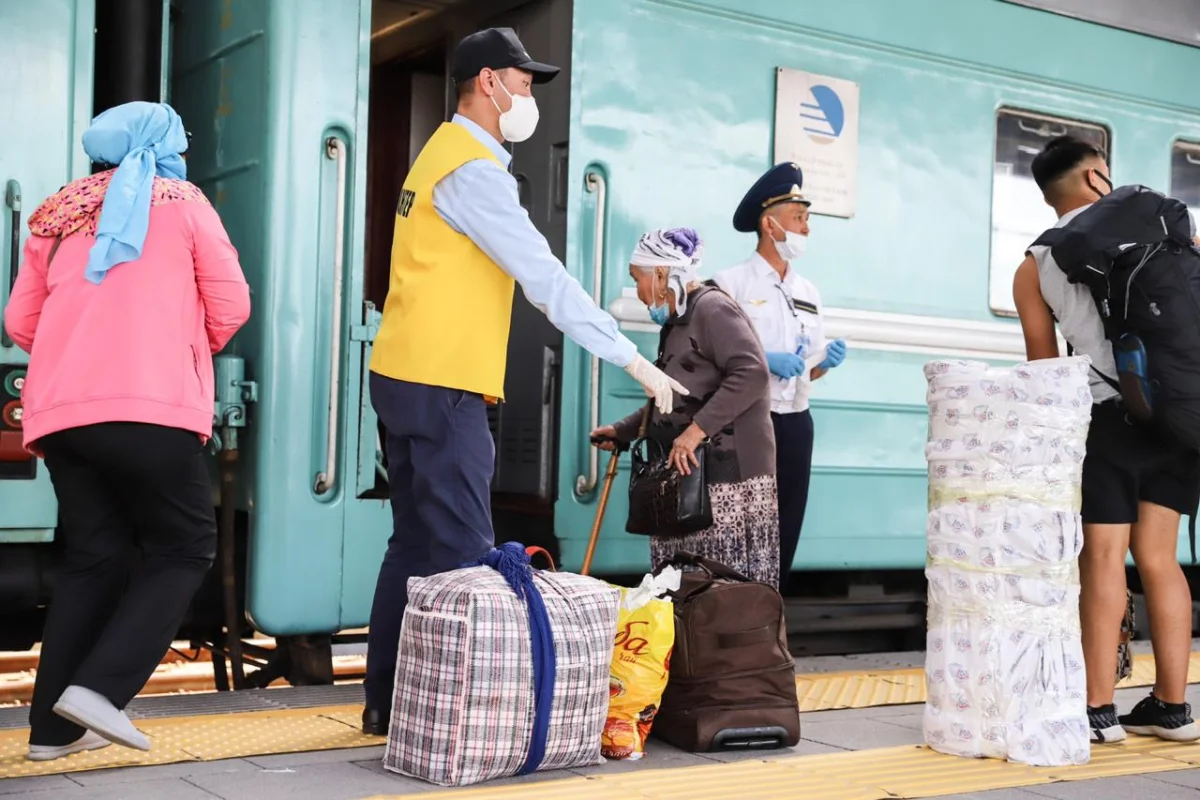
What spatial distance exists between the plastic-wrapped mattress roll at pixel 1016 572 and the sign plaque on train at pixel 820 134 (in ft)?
5.51

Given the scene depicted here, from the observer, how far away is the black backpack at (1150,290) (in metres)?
3.85

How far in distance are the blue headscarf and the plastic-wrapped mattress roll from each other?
2.03 metres

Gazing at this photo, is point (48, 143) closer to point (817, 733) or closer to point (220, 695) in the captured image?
point (220, 695)

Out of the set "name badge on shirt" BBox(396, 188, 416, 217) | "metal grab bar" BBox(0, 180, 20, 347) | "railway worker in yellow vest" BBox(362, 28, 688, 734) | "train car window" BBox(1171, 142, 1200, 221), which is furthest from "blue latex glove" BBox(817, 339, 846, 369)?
"metal grab bar" BBox(0, 180, 20, 347)

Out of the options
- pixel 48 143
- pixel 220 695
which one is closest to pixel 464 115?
pixel 48 143

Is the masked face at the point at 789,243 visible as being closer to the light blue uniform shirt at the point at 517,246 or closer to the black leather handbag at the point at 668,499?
the black leather handbag at the point at 668,499

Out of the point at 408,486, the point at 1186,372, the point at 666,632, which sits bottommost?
the point at 666,632

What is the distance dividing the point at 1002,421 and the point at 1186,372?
53 cm

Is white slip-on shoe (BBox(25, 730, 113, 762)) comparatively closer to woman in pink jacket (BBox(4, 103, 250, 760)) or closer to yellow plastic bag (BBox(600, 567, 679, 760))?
woman in pink jacket (BBox(4, 103, 250, 760))

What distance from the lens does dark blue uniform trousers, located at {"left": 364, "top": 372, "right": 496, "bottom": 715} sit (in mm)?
3643

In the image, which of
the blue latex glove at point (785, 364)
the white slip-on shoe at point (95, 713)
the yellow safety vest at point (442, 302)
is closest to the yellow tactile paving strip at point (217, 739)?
the white slip-on shoe at point (95, 713)

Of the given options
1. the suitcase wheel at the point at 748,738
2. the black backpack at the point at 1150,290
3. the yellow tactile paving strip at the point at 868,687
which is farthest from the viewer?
the yellow tactile paving strip at the point at 868,687

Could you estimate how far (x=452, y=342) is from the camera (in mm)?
3660

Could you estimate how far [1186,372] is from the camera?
3.86m
